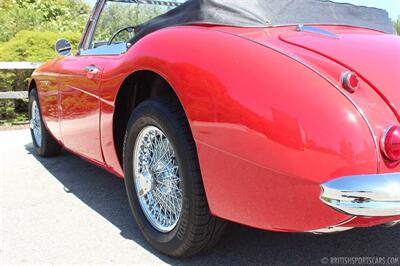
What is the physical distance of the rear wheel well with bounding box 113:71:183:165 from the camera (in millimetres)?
2889

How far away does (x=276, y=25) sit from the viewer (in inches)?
106

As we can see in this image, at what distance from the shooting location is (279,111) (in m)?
2.03

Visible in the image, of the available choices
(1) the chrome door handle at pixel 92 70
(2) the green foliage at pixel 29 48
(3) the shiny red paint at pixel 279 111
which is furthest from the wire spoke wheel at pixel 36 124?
(2) the green foliage at pixel 29 48

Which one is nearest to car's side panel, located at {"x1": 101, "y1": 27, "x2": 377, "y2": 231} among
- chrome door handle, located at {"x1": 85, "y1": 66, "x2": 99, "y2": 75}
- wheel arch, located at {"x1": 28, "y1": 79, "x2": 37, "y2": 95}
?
chrome door handle, located at {"x1": 85, "y1": 66, "x2": 99, "y2": 75}

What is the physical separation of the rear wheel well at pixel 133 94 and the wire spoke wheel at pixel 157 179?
25cm

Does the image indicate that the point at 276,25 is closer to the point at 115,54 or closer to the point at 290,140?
the point at 290,140

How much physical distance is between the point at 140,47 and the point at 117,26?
1.35 metres

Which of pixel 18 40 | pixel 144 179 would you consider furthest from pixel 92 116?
pixel 18 40

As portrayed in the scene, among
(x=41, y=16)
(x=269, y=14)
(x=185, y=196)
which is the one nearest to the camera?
(x=185, y=196)

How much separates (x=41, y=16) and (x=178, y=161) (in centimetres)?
1242

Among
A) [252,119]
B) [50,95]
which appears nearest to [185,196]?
[252,119]

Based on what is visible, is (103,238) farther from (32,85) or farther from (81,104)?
(32,85)

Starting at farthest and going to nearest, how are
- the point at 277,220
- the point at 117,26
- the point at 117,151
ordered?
the point at 117,26 < the point at 117,151 < the point at 277,220

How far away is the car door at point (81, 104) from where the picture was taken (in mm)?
3428
